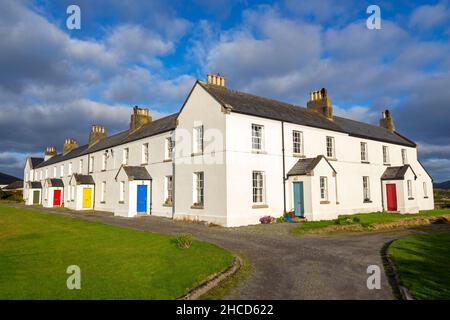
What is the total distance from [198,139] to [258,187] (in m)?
5.48

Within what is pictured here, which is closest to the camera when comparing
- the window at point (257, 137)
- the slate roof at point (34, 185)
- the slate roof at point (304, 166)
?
the window at point (257, 137)

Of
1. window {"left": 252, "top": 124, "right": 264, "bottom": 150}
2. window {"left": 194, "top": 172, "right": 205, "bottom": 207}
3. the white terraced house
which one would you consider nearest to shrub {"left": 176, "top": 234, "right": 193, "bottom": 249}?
the white terraced house

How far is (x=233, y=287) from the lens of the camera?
7.68 metres

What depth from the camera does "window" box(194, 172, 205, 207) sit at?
72.2 ft

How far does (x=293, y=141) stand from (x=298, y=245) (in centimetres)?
1217

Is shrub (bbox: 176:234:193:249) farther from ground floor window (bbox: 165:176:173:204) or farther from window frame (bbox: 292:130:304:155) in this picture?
window frame (bbox: 292:130:304:155)

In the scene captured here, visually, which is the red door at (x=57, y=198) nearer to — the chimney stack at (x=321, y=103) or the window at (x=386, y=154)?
the chimney stack at (x=321, y=103)

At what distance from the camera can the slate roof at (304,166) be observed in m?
22.2

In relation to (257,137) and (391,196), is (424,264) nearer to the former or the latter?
(257,137)

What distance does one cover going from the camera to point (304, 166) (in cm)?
2288

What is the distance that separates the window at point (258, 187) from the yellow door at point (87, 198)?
77.8ft

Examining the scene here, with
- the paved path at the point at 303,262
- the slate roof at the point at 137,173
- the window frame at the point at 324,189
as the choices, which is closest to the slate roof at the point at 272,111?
the window frame at the point at 324,189

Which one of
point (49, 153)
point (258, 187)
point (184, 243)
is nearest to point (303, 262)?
point (184, 243)
